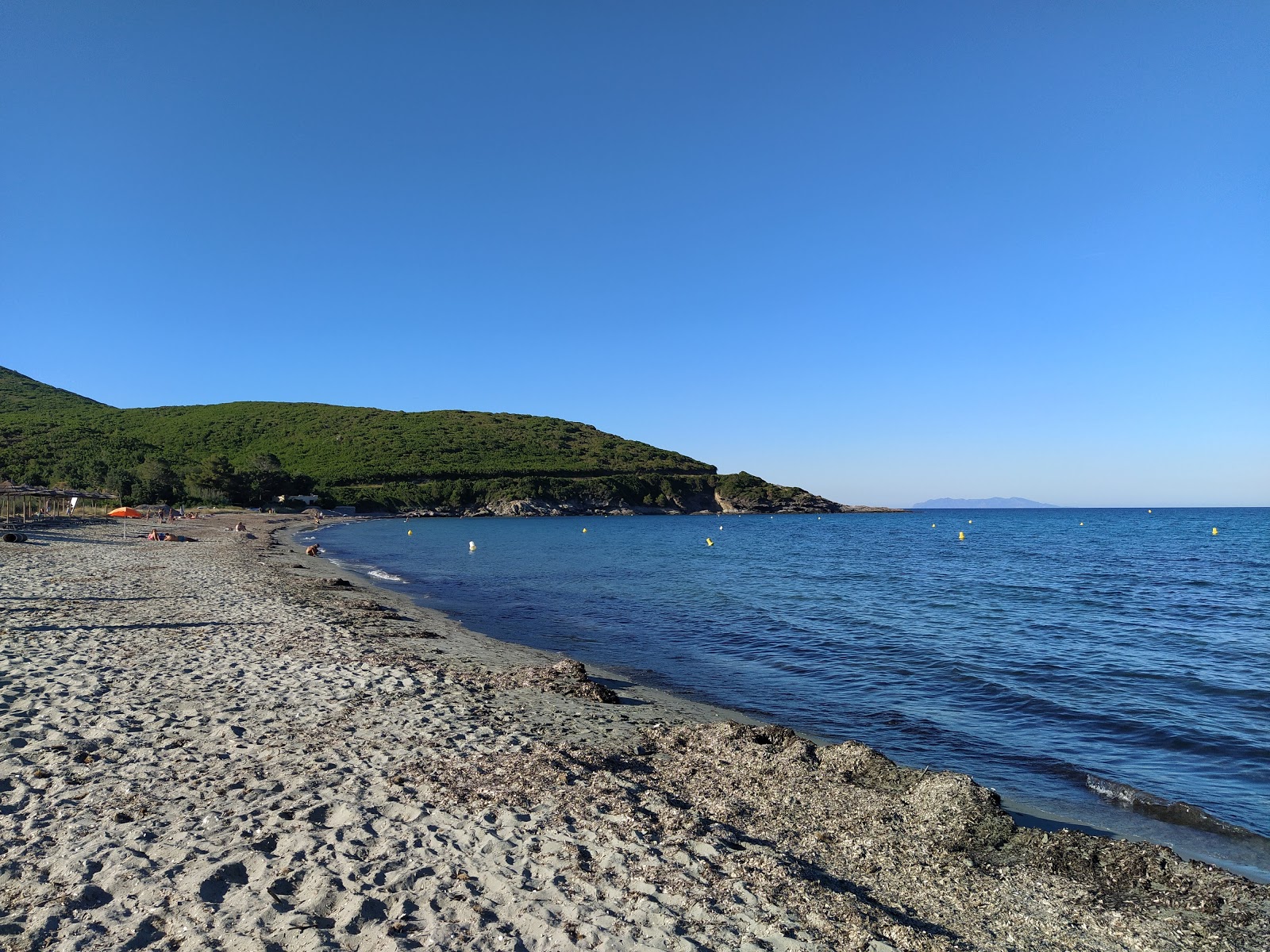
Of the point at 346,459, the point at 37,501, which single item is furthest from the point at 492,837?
the point at 346,459

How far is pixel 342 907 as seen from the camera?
15.2ft

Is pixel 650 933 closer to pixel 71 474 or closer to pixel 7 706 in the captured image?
pixel 7 706

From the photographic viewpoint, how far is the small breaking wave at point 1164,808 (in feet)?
25.2

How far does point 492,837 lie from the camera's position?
5.84 m

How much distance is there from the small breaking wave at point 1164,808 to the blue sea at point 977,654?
4cm

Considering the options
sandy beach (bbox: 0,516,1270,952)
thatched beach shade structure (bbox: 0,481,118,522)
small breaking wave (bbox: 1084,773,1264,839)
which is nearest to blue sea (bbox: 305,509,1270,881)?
small breaking wave (bbox: 1084,773,1264,839)

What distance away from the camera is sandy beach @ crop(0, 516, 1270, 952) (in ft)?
15.1

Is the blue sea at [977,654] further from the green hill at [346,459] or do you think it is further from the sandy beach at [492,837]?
the green hill at [346,459]

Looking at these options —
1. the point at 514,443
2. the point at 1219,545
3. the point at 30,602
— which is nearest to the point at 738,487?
the point at 514,443

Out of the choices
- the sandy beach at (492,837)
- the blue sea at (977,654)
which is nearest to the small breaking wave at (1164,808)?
the blue sea at (977,654)

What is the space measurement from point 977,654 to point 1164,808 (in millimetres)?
9047

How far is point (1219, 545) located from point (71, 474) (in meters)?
116

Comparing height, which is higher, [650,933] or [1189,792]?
[650,933]

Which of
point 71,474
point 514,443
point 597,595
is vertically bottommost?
point 597,595
